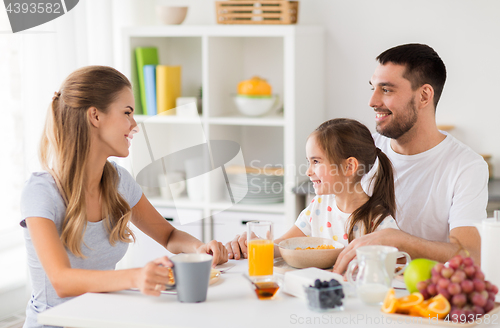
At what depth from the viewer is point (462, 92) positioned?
2.81 metres

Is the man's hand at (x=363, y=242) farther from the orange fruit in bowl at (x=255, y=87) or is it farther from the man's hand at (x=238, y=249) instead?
the orange fruit in bowl at (x=255, y=87)

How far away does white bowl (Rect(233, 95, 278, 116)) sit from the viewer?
291cm

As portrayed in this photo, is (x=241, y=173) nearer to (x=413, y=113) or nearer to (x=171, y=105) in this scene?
(x=171, y=105)

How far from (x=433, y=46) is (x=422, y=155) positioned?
1175 mm

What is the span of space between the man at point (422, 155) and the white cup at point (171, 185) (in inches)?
44.7

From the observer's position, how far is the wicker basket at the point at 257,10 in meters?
2.79

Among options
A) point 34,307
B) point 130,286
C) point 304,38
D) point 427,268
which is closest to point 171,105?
point 304,38

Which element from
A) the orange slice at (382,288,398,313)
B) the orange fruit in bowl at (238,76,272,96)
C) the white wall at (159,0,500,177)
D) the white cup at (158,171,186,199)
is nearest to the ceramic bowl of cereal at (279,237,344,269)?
the orange slice at (382,288,398,313)

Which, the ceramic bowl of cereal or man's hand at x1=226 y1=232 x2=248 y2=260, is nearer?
the ceramic bowl of cereal

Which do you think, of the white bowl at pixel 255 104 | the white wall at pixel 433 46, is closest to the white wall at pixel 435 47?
the white wall at pixel 433 46

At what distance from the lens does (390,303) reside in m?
1.08

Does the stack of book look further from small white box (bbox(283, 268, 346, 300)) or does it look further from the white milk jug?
the white milk jug

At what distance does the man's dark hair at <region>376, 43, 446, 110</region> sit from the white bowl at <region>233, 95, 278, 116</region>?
105cm

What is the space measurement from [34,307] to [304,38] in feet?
6.21
